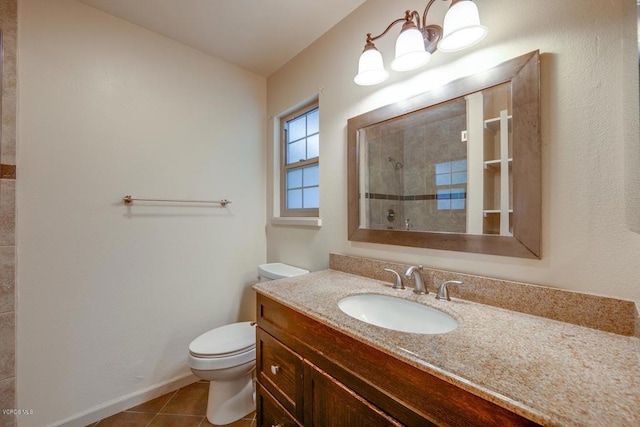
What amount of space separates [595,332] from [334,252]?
112 cm

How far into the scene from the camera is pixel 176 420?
150 cm

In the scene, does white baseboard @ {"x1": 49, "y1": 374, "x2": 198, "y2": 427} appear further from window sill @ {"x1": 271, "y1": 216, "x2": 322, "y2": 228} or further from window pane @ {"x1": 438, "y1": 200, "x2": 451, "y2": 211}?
window pane @ {"x1": 438, "y1": 200, "x2": 451, "y2": 211}

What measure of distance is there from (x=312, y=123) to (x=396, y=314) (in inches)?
57.9

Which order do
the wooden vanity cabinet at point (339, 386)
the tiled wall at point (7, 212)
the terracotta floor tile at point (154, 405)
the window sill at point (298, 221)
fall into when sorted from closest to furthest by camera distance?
the wooden vanity cabinet at point (339, 386) → the tiled wall at point (7, 212) → the terracotta floor tile at point (154, 405) → the window sill at point (298, 221)

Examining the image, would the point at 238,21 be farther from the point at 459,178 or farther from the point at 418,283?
the point at 418,283

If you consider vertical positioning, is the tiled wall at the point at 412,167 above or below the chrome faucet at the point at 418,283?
above

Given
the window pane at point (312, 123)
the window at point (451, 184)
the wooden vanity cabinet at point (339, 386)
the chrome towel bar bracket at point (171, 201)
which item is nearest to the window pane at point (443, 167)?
the window at point (451, 184)

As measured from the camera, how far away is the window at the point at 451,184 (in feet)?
3.51

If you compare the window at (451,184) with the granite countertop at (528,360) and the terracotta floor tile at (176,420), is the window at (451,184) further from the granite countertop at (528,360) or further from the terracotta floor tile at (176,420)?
the terracotta floor tile at (176,420)

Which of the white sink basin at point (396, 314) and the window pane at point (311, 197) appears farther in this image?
the window pane at point (311, 197)

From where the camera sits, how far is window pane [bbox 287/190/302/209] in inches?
81.5

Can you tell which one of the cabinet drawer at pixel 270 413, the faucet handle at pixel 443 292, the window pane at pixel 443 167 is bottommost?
the cabinet drawer at pixel 270 413

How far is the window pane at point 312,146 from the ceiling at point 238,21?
0.63m

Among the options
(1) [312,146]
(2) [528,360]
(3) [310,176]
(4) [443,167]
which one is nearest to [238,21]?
(1) [312,146]
